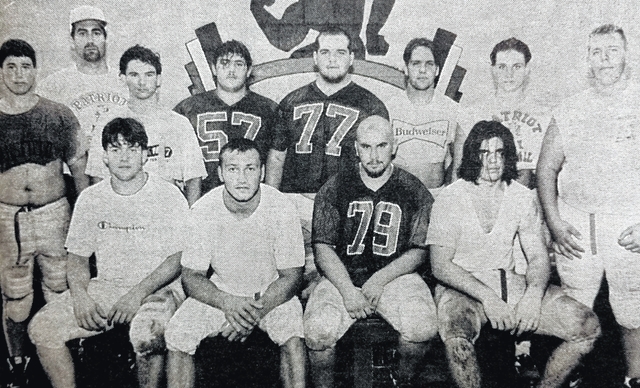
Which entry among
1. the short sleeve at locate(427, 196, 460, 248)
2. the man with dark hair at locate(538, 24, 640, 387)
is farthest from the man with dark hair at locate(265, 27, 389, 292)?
the man with dark hair at locate(538, 24, 640, 387)

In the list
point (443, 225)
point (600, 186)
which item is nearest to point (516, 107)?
point (600, 186)

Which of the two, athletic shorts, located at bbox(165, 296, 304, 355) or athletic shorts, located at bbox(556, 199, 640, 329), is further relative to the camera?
athletic shorts, located at bbox(556, 199, 640, 329)

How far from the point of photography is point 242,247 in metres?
4.11

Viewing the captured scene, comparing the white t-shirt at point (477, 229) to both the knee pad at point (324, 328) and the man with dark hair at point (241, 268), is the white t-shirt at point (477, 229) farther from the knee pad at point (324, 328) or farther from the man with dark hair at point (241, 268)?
the man with dark hair at point (241, 268)

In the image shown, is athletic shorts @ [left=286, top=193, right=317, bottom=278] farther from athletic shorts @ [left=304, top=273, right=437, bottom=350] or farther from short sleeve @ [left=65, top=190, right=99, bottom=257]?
short sleeve @ [left=65, top=190, right=99, bottom=257]

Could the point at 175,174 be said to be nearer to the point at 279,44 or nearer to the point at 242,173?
the point at 242,173

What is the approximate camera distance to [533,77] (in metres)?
4.15

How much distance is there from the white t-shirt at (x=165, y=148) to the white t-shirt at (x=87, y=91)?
69mm

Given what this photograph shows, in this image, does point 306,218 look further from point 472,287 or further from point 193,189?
point 472,287

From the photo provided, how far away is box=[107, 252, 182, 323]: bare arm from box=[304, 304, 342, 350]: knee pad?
0.83 meters

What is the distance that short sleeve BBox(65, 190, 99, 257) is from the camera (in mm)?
4148

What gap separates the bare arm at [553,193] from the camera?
4.17 m

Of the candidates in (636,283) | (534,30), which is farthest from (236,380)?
(534,30)

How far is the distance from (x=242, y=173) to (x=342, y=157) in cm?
58
